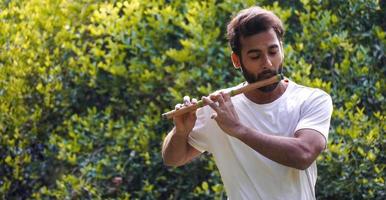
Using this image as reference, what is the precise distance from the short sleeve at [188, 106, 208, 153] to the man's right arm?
27 millimetres

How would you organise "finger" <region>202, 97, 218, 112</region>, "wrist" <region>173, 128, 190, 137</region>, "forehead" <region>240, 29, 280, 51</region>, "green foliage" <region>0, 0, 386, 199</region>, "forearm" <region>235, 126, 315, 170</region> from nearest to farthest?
1. "forearm" <region>235, 126, 315, 170</region>
2. "finger" <region>202, 97, 218, 112</region>
3. "forehead" <region>240, 29, 280, 51</region>
4. "wrist" <region>173, 128, 190, 137</region>
5. "green foliage" <region>0, 0, 386, 199</region>

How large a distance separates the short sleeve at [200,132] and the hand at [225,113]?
27cm

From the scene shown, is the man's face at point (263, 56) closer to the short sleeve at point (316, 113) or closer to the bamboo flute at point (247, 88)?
the bamboo flute at point (247, 88)

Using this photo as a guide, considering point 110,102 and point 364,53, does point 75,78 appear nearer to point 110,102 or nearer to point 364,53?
point 110,102

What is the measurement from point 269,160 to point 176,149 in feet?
1.42

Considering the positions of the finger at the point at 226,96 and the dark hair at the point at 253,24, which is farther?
the dark hair at the point at 253,24

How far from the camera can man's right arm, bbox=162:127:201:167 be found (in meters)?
3.91

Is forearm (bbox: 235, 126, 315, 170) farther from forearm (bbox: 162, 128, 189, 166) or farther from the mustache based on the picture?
forearm (bbox: 162, 128, 189, 166)

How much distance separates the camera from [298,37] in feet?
19.3

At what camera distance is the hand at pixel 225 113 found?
360 cm

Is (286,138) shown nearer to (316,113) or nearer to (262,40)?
(316,113)

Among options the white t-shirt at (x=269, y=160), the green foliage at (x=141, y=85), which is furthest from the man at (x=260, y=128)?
the green foliage at (x=141, y=85)

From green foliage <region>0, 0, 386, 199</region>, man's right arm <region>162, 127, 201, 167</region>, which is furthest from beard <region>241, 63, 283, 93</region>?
green foliage <region>0, 0, 386, 199</region>

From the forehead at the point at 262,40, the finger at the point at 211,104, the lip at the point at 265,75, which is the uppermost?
the forehead at the point at 262,40
